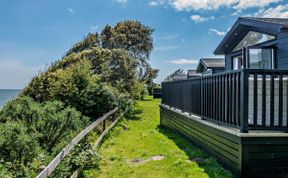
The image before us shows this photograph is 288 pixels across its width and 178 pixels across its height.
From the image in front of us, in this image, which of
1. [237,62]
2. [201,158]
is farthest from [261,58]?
[201,158]

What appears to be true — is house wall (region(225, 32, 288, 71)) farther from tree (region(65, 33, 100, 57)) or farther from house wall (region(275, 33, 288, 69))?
Result: tree (region(65, 33, 100, 57))

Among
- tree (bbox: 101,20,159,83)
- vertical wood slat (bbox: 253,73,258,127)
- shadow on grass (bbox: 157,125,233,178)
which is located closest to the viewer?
vertical wood slat (bbox: 253,73,258,127)

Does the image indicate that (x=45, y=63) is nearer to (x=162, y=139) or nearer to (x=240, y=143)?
(x=162, y=139)

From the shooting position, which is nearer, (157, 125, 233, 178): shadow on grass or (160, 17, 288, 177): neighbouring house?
(160, 17, 288, 177): neighbouring house

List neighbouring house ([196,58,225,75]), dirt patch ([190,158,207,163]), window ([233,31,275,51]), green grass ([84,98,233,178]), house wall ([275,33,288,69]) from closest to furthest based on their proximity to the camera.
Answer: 1. green grass ([84,98,233,178])
2. dirt patch ([190,158,207,163])
3. house wall ([275,33,288,69])
4. window ([233,31,275,51])
5. neighbouring house ([196,58,225,75])

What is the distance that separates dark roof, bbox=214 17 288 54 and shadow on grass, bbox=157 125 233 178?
4303 mm

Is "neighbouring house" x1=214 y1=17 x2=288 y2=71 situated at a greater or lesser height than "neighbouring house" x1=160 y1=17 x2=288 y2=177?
greater

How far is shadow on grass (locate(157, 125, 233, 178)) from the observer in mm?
4957

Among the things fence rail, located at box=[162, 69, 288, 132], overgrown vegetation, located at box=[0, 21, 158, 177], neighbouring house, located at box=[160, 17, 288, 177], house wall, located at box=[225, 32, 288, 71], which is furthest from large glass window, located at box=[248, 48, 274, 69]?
overgrown vegetation, located at box=[0, 21, 158, 177]

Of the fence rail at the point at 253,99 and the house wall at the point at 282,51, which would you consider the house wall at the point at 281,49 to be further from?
the fence rail at the point at 253,99

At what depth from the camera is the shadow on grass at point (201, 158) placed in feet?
16.3

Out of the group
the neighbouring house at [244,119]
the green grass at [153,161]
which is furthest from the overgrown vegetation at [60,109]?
the neighbouring house at [244,119]

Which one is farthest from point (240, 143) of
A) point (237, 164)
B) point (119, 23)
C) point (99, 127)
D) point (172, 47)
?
point (172, 47)

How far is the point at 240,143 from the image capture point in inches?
176
